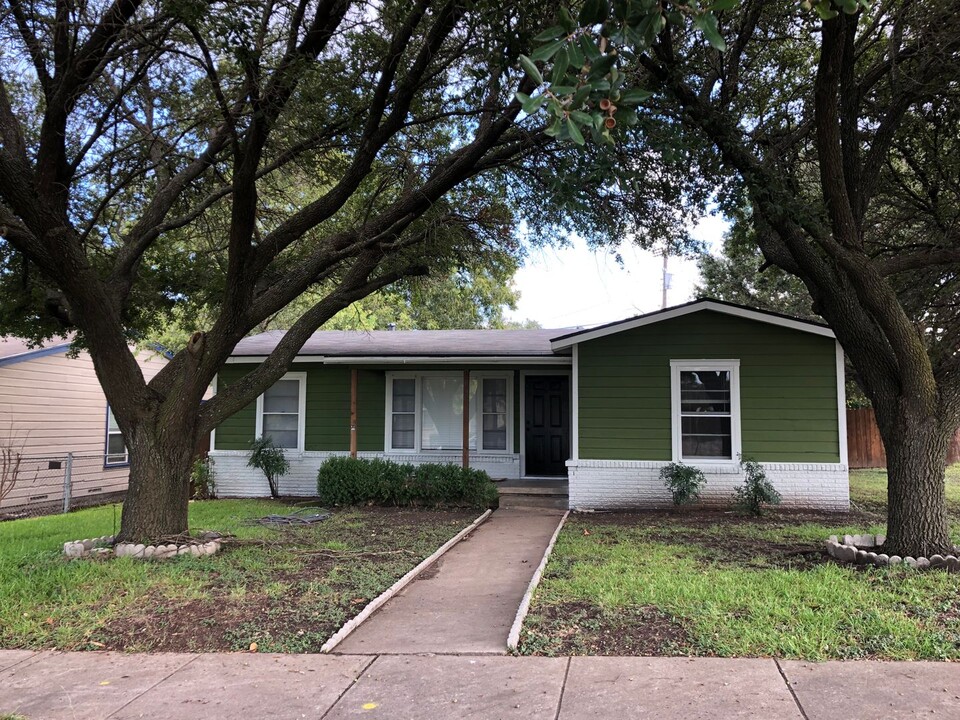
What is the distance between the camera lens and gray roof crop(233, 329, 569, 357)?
1247 cm

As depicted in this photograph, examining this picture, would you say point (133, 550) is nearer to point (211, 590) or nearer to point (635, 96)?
point (211, 590)

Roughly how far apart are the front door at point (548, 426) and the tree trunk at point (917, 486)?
23.2 ft

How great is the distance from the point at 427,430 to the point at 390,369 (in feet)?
4.75

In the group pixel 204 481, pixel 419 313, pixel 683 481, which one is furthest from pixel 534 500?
pixel 419 313

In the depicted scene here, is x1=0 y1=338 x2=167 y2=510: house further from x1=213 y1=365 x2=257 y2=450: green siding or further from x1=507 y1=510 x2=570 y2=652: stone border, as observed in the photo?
x1=507 y1=510 x2=570 y2=652: stone border

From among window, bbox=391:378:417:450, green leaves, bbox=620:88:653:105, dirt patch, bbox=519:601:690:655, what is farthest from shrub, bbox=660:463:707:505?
green leaves, bbox=620:88:653:105

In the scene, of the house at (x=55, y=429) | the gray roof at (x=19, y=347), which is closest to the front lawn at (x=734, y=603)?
the house at (x=55, y=429)

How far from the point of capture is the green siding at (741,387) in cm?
1058

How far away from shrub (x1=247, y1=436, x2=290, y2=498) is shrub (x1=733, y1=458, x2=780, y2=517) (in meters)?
8.11

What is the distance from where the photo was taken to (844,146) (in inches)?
308

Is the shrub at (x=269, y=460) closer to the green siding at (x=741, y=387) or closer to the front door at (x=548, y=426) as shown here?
the front door at (x=548, y=426)

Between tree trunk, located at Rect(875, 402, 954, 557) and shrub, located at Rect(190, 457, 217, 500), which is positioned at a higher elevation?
tree trunk, located at Rect(875, 402, 954, 557)

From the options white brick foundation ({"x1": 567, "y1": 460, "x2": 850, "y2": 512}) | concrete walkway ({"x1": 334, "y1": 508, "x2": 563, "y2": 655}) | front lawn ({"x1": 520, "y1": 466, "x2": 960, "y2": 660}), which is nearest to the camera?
front lawn ({"x1": 520, "y1": 466, "x2": 960, "y2": 660})

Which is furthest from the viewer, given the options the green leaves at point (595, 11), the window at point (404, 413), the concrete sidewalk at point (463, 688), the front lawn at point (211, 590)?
the window at point (404, 413)
